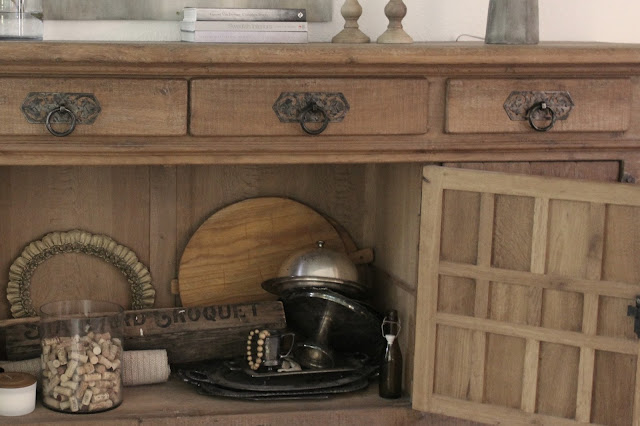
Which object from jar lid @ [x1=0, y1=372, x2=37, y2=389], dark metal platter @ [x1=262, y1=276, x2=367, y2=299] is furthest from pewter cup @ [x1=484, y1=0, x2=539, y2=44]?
jar lid @ [x1=0, y1=372, x2=37, y2=389]

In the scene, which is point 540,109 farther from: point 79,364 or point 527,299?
point 79,364

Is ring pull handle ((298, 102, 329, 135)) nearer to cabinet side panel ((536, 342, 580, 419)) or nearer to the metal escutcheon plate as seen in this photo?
the metal escutcheon plate

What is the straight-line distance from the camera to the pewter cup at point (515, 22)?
2.17 meters

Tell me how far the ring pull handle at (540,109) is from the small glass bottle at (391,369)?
0.56m

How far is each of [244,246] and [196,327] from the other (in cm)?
27

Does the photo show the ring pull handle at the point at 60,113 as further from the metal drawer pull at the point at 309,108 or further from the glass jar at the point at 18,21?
→ the metal drawer pull at the point at 309,108

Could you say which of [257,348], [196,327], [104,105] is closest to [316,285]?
[257,348]

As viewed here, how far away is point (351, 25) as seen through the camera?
230cm

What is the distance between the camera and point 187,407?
2129mm

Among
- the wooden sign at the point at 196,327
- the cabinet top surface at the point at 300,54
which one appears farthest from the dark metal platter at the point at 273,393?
the cabinet top surface at the point at 300,54

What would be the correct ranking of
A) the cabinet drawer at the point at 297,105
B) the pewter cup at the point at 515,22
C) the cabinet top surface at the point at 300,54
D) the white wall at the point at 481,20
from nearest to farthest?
the cabinet top surface at the point at 300,54, the cabinet drawer at the point at 297,105, the pewter cup at the point at 515,22, the white wall at the point at 481,20

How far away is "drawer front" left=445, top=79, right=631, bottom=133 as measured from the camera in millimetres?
2006

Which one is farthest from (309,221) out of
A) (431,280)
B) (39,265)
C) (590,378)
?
(590,378)

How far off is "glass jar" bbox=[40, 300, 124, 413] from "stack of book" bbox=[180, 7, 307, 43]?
0.66 meters
